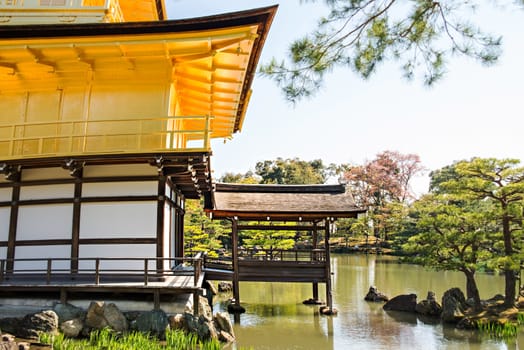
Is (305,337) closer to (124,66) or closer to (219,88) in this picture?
(219,88)

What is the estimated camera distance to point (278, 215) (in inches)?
490

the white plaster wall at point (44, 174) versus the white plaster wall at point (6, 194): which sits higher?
the white plaster wall at point (44, 174)

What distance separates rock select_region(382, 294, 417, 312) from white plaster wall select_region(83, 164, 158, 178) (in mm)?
8258

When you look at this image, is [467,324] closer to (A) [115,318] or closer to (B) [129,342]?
(B) [129,342]

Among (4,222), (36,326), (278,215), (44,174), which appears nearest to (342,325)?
(278,215)

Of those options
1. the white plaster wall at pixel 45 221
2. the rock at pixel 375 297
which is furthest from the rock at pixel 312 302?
the white plaster wall at pixel 45 221

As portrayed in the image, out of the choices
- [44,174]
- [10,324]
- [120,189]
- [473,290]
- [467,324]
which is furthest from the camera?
[473,290]

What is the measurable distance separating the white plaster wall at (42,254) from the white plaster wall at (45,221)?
9.1 inches

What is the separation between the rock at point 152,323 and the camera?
7430 millimetres

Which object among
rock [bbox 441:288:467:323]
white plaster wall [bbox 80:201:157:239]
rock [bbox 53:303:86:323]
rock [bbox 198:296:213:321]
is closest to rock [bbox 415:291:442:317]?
rock [bbox 441:288:467:323]

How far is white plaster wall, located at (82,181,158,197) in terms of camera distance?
357 inches

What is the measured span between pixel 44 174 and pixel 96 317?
3.75 m

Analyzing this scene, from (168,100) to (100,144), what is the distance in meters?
1.80

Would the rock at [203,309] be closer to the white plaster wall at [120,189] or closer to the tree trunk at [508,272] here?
the white plaster wall at [120,189]
